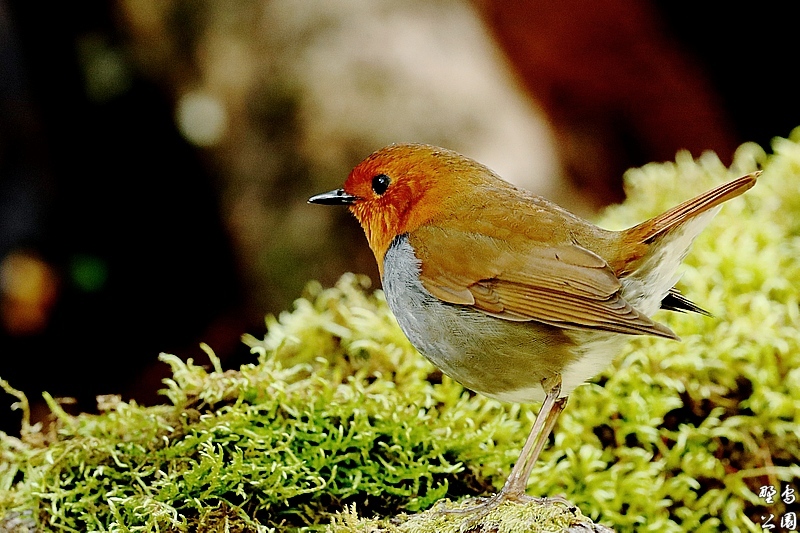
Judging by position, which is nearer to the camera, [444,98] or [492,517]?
[492,517]

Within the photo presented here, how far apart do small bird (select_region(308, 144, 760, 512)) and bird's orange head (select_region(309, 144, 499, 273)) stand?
0.01m

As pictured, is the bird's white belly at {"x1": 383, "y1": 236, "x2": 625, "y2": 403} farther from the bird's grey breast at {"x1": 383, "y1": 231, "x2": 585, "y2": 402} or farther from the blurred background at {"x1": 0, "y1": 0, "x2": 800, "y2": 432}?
the blurred background at {"x1": 0, "y1": 0, "x2": 800, "y2": 432}

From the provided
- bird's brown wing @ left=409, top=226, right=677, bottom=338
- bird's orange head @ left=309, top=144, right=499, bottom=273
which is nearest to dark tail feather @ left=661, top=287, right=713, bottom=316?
bird's brown wing @ left=409, top=226, right=677, bottom=338

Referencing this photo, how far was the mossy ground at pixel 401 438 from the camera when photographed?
7.41 ft

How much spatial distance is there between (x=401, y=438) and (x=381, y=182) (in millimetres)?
899

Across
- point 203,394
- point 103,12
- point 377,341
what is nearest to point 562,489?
point 377,341

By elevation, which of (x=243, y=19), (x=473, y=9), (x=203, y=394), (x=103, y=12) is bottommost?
(x=203, y=394)

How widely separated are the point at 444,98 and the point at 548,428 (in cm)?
378

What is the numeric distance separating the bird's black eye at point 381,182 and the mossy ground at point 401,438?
66 centimetres

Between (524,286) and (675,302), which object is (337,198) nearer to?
(524,286)

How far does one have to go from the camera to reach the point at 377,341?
3236 mm

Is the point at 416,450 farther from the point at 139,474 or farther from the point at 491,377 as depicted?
the point at 139,474

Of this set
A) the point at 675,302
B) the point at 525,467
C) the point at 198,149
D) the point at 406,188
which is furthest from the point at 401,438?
the point at 198,149

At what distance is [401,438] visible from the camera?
259 centimetres
